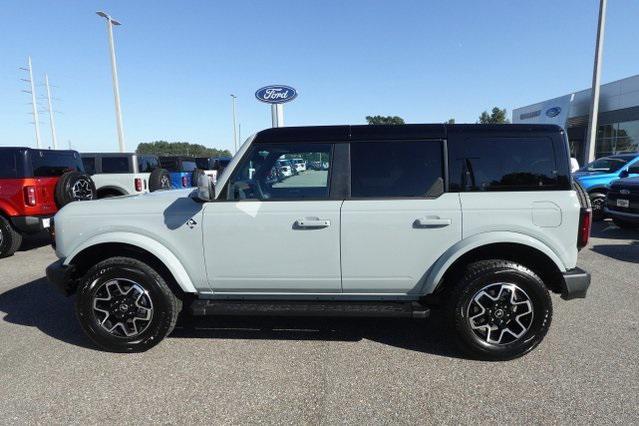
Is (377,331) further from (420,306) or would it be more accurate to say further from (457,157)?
(457,157)

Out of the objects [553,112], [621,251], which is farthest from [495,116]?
[621,251]

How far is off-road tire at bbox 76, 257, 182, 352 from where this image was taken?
3383 mm

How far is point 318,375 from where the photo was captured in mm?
3047

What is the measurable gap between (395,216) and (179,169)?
1149 cm

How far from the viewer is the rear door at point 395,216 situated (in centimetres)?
318

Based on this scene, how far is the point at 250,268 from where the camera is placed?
3369 mm

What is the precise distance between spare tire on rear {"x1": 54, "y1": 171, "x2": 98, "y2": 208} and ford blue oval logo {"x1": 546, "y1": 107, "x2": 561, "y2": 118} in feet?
104

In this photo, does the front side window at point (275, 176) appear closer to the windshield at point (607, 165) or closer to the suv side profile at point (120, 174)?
the suv side profile at point (120, 174)

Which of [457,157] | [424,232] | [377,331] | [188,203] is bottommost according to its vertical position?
[377,331]

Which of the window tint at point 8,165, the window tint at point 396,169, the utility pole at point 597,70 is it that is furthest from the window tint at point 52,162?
the utility pole at point 597,70

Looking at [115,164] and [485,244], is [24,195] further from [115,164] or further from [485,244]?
[485,244]

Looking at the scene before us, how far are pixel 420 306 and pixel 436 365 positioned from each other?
469 mm

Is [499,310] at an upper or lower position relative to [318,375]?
upper

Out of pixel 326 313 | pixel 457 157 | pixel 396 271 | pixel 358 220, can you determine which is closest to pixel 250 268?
pixel 326 313
